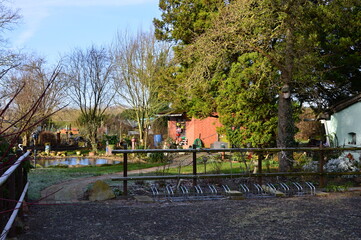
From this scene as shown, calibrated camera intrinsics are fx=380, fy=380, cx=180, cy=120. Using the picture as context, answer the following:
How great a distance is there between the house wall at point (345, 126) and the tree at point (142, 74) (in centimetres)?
1147

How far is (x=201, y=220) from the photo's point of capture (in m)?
6.11

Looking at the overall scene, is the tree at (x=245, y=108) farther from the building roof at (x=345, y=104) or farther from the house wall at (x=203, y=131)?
the house wall at (x=203, y=131)

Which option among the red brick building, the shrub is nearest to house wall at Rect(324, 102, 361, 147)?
the red brick building

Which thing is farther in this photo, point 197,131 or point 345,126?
point 197,131

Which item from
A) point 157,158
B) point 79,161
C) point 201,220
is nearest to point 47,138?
point 79,161

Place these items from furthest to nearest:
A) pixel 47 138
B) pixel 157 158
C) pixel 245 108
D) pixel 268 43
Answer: pixel 47 138, pixel 157 158, pixel 245 108, pixel 268 43

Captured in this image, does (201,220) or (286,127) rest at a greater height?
(286,127)

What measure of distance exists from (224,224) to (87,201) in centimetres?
314

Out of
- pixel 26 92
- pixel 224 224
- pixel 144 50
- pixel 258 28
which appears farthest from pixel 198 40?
pixel 26 92

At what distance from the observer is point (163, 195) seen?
852 cm

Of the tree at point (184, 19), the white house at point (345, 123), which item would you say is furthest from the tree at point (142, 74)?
the white house at point (345, 123)

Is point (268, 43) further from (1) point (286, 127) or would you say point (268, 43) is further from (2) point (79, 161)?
(2) point (79, 161)

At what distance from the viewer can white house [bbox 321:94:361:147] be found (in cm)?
1383

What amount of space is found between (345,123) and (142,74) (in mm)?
13453
